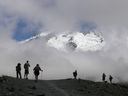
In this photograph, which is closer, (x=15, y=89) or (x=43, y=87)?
(x=15, y=89)

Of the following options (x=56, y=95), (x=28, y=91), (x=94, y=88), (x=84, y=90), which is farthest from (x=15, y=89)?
(x=94, y=88)

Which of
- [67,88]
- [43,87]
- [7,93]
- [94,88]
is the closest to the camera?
[7,93]

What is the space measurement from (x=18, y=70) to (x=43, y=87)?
20.8ft

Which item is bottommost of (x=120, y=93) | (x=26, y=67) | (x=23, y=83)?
(x=120, y=93)

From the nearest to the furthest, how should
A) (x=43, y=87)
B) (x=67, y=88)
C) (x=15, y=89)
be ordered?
(x=15, y=89) → (x=43, y=87) → (x=67, y=88)

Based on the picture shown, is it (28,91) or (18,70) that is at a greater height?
(18,70)

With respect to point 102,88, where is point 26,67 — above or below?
above

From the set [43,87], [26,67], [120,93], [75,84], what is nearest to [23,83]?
[43,87]

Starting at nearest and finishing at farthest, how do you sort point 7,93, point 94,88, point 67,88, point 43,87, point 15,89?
point 7,93
point 15,89
point 43,87
point 67,88
point 94,88

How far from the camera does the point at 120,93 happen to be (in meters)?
31.9

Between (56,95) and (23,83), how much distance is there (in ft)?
17.2

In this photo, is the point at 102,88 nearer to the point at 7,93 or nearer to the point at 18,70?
the point at 18,70

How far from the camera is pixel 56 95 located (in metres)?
23.5

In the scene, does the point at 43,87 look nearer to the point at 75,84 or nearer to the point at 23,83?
the point at 23,83
